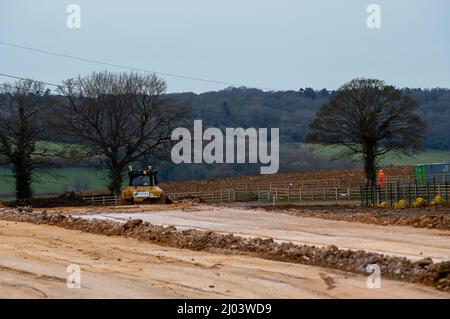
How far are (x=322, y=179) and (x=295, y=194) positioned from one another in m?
13.4

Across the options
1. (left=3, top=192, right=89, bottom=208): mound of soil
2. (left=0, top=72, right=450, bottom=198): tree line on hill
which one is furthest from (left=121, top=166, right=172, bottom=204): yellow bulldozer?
(left=0, top=72, right=450, bottom=198): tree line on hill

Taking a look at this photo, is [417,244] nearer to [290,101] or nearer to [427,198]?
[427,198]

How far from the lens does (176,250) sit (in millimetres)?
22938

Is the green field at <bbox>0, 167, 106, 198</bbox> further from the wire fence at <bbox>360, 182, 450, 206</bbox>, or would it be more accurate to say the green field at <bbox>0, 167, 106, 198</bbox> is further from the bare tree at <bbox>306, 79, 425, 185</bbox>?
the wire fence at <bbox>360, 182, 450, 206</bbox>

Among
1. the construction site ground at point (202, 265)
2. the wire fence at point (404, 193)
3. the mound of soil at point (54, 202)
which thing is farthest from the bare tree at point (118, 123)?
the construction site ground at point (202, 265)

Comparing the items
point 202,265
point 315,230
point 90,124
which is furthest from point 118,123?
point 202,265

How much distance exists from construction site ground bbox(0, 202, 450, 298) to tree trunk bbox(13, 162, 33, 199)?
36.4m

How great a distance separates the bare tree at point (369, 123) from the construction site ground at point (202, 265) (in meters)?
35.8

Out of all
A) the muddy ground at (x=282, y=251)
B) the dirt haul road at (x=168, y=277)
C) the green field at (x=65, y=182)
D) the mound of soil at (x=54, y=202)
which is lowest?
the dirt haul road at (x=168, y=277)

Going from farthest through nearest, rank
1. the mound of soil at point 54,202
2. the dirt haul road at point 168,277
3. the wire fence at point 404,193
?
1. the mound of soil at point 54,202
2. the wire fence at point 404,193
3. the dirt haul road at point 168,277

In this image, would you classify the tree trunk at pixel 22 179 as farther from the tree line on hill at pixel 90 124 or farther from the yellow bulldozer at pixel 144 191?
the yellow bulldozer at pixel 144 191

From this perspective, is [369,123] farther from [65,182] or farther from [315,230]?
[315,230]

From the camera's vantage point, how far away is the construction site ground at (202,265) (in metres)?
15.3
